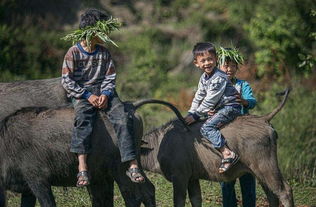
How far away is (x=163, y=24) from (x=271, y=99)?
870 cm

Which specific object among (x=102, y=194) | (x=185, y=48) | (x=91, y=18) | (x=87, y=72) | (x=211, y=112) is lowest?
(x=102, y=194)

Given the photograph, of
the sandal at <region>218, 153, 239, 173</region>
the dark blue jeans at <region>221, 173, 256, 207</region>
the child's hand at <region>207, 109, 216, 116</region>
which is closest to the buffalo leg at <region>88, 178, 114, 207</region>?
the sandal at <region>218, 153, 239, 173</region>

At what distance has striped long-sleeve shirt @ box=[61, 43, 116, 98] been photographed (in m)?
7.58

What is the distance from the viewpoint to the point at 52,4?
1948cm

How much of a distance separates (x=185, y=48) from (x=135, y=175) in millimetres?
14359

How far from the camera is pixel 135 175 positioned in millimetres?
7418

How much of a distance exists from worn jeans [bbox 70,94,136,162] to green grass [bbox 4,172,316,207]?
2.26 meters

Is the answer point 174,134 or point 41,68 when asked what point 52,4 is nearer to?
point 41,68

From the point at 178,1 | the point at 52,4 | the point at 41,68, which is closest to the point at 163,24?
the point at 178,1

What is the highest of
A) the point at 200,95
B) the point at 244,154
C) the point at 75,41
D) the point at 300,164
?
the point at 75,41

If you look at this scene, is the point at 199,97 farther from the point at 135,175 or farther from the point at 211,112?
the point at 135,175

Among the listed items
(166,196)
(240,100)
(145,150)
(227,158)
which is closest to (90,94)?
(145,150)

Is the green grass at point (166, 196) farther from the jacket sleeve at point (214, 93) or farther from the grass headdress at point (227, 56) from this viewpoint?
the grass headdress at point (227, 56)

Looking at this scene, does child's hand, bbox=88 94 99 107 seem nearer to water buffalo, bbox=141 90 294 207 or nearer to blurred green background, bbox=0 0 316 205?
water buffalo, bbox=141 90 294 207
